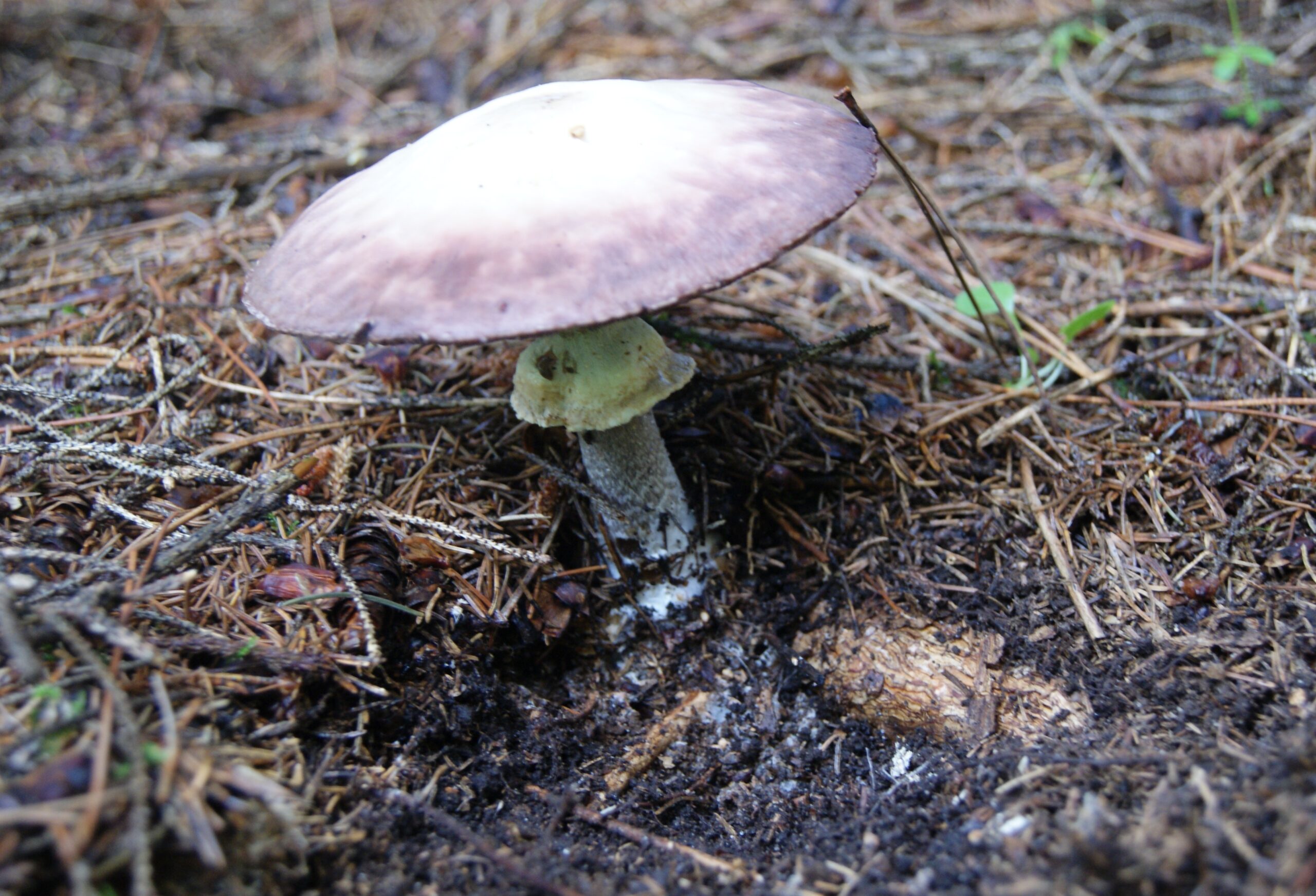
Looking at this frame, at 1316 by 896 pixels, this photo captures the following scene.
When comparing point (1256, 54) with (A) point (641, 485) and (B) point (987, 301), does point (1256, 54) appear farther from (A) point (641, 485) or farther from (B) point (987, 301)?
(A) point (641, 485)

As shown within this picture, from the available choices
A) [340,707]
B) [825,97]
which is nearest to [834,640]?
[340,707]

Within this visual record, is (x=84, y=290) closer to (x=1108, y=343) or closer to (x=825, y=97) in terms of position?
(x=825, y=97)

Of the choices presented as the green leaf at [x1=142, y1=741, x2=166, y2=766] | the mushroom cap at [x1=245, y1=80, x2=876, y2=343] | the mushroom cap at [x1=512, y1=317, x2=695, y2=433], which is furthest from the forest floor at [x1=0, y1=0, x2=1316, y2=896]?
the mushroom cap at [x1=245, y1=80, x2=876, y2=343]

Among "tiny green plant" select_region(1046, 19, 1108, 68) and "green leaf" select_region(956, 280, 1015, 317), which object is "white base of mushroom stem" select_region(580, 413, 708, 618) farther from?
"tiny green plant" select_region(1046, 19, 1108, 68)

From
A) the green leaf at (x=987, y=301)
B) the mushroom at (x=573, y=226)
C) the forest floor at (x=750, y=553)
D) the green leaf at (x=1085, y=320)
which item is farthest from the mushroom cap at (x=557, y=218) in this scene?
the green leaf at (x=1085, y=320)

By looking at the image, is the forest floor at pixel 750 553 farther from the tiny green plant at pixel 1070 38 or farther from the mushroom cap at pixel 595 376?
the mushroom cap at pixel 595 376

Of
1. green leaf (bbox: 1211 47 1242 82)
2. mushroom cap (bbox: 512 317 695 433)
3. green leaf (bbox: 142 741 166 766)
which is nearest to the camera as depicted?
green leaf (bbox: 142 741 166 766)

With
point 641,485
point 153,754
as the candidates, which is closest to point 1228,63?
point 641,485
